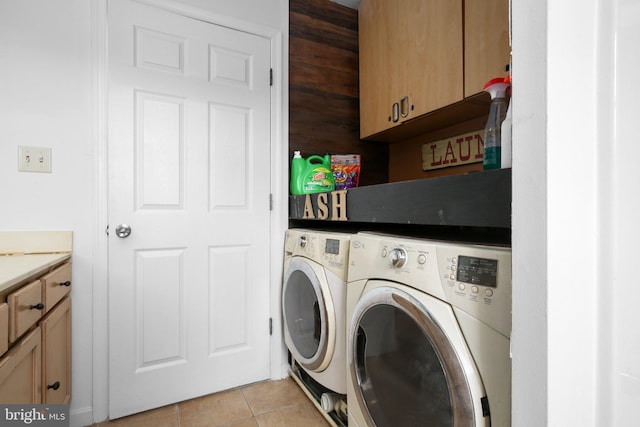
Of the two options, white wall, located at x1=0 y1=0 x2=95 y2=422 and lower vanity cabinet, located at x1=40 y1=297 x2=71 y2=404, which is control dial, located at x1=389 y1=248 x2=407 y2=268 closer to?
lower vanity cabinet, located at x1=40 y1=297 x2=71 y2=404

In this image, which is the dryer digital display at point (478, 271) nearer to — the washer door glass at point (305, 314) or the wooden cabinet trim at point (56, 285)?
the washer door glass at point (305, 314)

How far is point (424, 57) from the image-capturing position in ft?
5.20

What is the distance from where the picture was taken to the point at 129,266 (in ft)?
5.14

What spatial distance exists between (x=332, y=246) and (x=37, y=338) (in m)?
1.05

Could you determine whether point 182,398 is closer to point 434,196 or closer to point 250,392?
point 250,392

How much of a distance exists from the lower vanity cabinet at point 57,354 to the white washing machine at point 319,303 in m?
0.98

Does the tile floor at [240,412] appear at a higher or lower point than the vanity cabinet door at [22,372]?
lower

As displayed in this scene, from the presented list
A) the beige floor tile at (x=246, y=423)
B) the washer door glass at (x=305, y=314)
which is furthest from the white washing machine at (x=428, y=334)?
the beige floor tile at (x=246, y=423)

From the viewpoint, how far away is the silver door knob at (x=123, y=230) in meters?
1.54

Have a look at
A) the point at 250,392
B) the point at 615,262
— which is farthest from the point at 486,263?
the point at 250,392

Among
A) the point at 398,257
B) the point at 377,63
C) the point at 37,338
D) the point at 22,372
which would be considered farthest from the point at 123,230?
the point at 377,63

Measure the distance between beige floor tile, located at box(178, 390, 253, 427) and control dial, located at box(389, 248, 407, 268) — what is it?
3.90 ft

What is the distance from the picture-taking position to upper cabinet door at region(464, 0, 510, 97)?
48.9 inches

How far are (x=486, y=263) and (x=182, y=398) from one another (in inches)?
67.3
